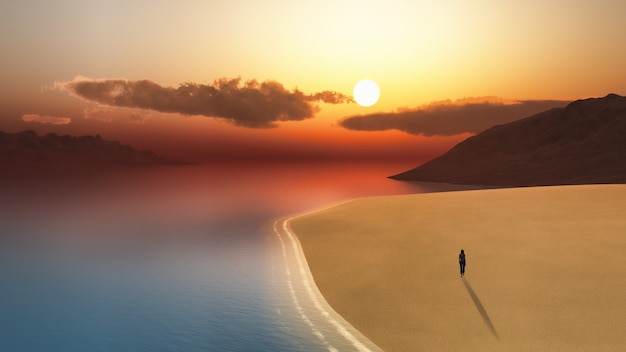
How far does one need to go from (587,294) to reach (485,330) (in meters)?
7.98

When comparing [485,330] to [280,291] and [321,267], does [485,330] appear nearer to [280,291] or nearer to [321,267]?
[280,291]

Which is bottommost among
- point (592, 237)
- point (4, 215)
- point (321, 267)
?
point (4, 215)

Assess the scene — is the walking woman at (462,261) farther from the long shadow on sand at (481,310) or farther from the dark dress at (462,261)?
the long shadow on sand at (481,310)

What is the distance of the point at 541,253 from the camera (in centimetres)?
3841

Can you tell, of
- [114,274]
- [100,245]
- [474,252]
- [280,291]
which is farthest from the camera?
[100,245]

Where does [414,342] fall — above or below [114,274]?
above

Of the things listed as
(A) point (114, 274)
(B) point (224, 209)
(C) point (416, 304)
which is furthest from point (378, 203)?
(C) point (416, 304)

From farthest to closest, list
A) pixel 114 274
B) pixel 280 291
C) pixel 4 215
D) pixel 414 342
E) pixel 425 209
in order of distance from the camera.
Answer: pixel 4 215
pixel 425 209
pixel 114 274
pixel 280 291
pixel 414 342

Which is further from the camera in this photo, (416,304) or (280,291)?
(280,291)

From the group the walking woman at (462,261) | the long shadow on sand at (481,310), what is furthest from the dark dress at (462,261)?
the long shadow on sand at (481,310)

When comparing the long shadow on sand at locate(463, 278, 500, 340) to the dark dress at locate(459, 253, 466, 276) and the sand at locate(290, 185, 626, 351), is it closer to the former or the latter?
the sand at locate(290, 185, 626, 351)

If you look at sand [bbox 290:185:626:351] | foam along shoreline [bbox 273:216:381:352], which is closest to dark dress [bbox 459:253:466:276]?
sand [bbox 290:185:626:351]

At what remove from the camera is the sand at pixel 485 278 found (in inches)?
938

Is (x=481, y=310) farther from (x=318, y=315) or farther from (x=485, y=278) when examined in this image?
(x=318, y=315)
